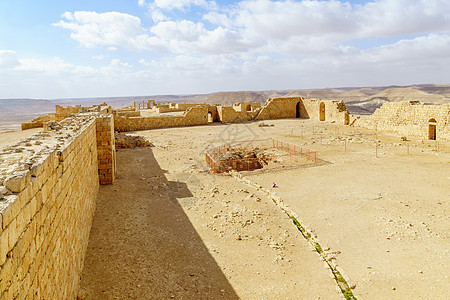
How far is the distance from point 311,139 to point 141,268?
15858 mm

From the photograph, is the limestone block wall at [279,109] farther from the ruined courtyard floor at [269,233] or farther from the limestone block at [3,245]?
the limestone block at [3,245]

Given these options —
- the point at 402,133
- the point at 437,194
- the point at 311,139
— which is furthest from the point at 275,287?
the point at 402,133

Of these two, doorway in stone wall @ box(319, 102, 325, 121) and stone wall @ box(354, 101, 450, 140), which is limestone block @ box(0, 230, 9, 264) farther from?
doorway in stone wall @ box(319, 102, 325, 121)

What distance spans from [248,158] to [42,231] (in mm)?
11994

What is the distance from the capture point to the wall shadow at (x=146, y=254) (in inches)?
204

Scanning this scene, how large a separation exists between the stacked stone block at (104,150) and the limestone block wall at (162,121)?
14.8 m

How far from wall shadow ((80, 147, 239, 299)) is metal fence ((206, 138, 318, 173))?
3.46 meters

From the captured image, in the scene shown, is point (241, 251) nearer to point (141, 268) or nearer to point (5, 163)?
point (141, 268)

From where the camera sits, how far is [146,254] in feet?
20.4

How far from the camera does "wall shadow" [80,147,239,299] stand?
5188 mm

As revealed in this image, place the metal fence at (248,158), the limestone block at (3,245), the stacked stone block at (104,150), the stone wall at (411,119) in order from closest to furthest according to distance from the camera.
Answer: the limestone block at (3,245) → the stacked stone block at (104,150) → the metal fence at (248,158) → the stone wall at (411,119)

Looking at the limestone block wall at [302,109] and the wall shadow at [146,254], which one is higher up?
the limestone block wall at [302,109]

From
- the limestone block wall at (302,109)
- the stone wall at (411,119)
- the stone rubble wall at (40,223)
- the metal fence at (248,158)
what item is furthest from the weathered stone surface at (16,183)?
the limestone block wall at (302,109)

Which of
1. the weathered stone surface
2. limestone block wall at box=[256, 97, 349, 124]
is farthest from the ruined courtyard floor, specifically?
limestone block wall at box=[256, 97, 349, 124]
